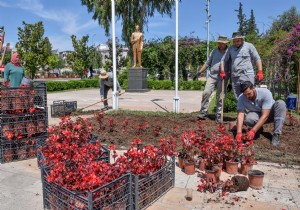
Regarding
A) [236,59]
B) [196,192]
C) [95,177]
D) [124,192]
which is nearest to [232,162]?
[196,192]

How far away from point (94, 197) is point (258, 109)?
355 cm

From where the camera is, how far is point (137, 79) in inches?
612

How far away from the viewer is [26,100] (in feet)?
15.0

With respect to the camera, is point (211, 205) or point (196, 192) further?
point (196, 192)

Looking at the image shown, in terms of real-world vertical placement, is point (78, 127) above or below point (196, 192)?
above

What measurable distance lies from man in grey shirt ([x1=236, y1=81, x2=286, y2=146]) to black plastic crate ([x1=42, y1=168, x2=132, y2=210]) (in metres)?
2.60

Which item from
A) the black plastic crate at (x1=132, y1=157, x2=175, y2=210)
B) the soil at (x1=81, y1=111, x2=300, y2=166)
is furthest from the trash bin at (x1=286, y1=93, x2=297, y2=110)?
the black plastic crate at (x1=132, y1=157, x2=175, y2=210)

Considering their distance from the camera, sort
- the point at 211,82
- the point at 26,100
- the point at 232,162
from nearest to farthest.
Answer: the point at 232,162 → the point at 26,100 → the point at 211,82

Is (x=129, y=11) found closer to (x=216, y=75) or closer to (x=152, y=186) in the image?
(x=216, y=75)

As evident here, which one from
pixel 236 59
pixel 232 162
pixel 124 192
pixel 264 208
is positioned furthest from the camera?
pixel 236 59

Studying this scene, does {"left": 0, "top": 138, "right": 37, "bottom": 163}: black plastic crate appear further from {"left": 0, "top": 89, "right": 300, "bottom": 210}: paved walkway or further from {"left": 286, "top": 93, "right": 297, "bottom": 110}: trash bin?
{"left": 286, "top": 93, "right": 297, "bottom": 110}: trash bin

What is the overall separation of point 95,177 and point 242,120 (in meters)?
3.12

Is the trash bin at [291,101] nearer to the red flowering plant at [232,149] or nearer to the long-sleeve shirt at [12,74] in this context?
the red flowering plant at [232,149]

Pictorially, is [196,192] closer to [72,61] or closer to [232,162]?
[232,162]
